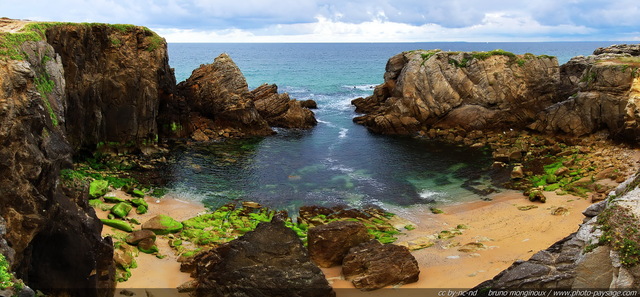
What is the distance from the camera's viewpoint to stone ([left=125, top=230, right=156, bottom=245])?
80.1ft

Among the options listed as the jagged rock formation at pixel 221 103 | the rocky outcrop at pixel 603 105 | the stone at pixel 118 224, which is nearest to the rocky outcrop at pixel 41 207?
the stone at pixel 118 224

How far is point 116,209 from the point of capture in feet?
92.7

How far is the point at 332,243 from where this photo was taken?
23.0 meters

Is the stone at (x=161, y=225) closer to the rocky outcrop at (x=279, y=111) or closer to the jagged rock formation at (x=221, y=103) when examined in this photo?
the jagged rock formation at (x=221, y=103)

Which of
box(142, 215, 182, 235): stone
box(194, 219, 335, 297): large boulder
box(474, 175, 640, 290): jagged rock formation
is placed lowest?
box(142, 215, 182, 235): stone

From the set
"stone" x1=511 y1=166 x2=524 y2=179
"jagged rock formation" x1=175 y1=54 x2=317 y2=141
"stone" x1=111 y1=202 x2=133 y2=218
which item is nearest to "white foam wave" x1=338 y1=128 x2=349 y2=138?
"jagged rock formation" x1=175 y1=54 x2=317 y2=141

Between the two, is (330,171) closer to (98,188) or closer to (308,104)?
→ (98,188)

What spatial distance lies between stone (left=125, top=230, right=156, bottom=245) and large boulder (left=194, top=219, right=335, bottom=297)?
16.6 ft

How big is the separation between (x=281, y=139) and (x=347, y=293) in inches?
1355

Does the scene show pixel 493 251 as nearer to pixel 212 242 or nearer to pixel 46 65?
pixel 212 242

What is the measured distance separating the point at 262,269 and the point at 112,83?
3067 centimetres

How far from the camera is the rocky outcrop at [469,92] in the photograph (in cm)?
5309

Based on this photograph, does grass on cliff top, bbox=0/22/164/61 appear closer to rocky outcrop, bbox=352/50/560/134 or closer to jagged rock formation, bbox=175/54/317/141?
jagged rock formation, bbox=175/54/317/141

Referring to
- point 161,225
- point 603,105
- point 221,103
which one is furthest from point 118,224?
point 603,105
